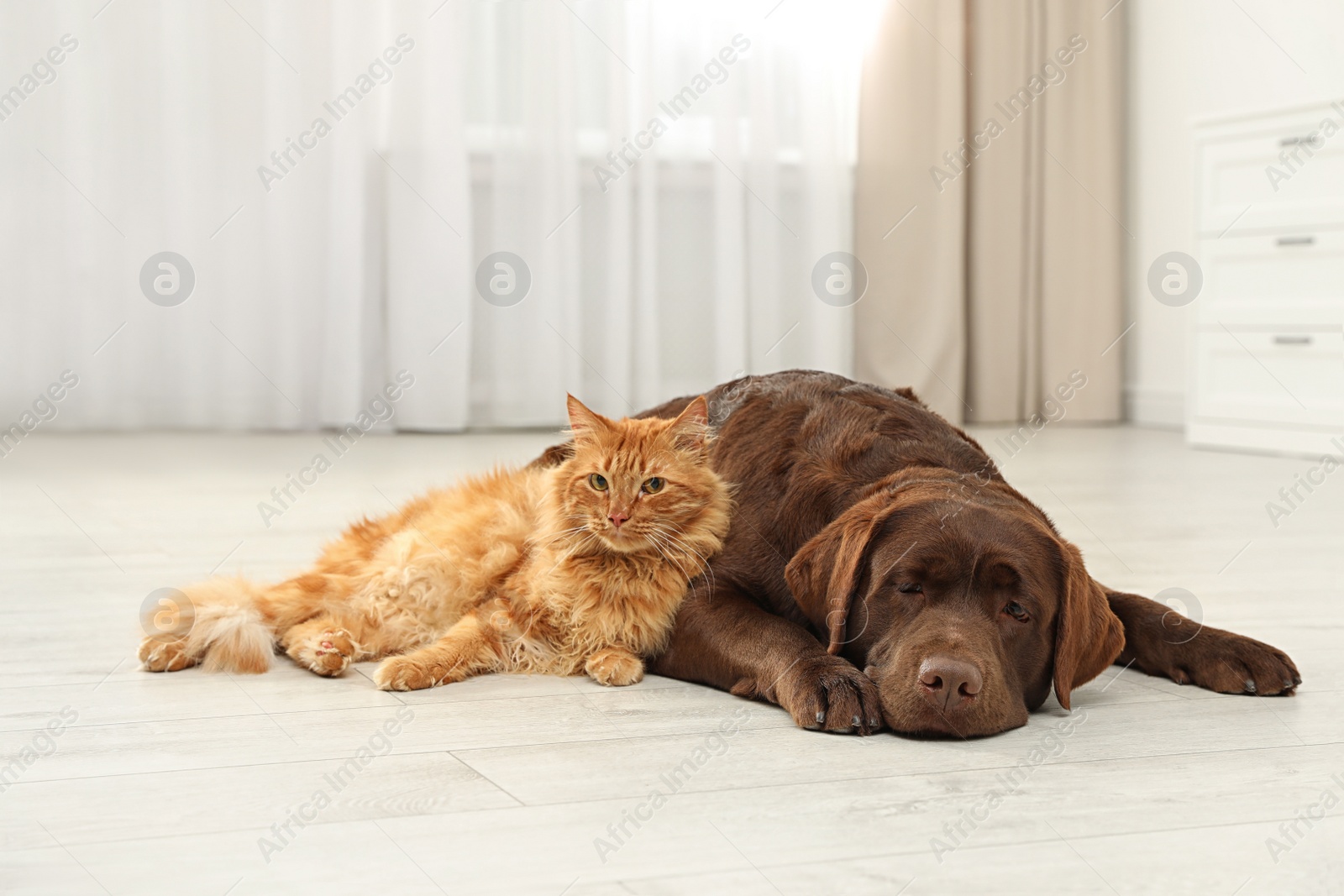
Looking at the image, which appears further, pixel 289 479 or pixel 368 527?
pixel 289 479

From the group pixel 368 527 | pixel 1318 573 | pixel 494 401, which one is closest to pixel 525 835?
pixel 368 527

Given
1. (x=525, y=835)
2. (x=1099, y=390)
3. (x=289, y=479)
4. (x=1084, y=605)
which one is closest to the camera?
(x=525, y=835)

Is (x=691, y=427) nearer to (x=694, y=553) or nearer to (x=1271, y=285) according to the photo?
(x=694, y=553)

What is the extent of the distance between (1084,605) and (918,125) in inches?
193

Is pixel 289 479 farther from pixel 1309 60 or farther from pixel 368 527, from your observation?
pixel 1309 60

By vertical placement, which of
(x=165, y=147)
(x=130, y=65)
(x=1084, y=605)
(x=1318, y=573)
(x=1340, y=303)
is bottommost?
(x=1318, y=573)

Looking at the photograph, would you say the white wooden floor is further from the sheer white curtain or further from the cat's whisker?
the sheer white curtain

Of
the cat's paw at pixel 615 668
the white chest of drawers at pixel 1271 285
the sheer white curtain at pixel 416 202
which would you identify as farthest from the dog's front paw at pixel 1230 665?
the sheer white curtain at pixel 416 202

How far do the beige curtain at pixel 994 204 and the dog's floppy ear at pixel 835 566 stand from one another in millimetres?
4585

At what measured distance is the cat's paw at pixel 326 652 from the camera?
2.00m

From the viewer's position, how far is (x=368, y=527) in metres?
2.32

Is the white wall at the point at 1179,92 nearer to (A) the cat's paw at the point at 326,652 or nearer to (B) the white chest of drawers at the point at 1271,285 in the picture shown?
(B) the white chest of drawers at the point at 1271,285

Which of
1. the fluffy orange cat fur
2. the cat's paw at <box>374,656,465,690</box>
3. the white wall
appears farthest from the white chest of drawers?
the cat's paw at <box>374,656,465,690</box>

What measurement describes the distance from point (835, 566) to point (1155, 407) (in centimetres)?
525
